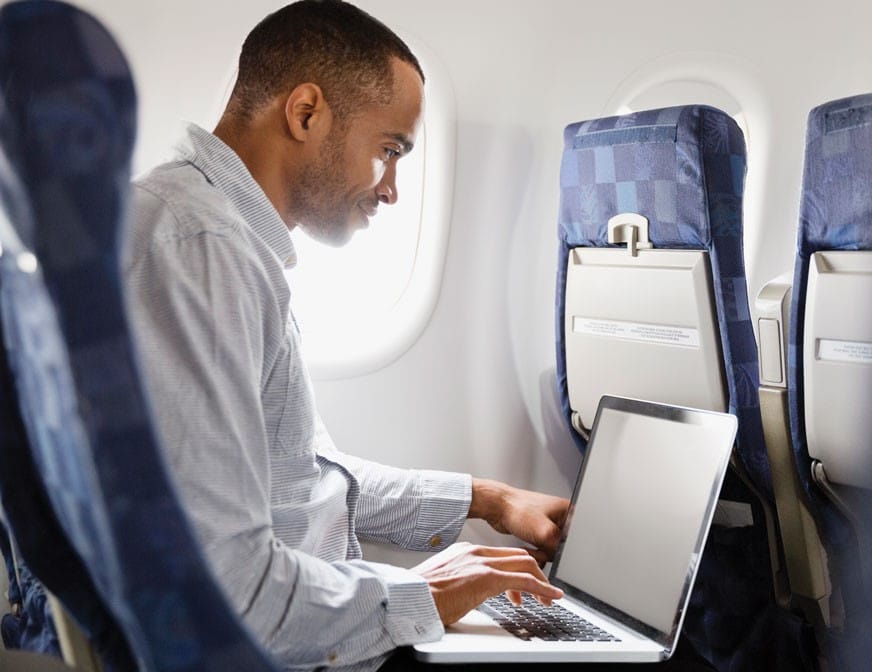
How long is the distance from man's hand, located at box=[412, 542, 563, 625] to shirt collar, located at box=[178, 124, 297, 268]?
49cm

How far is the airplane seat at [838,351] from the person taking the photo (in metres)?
1.45

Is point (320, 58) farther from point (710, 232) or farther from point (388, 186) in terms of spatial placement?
point (710, 232)

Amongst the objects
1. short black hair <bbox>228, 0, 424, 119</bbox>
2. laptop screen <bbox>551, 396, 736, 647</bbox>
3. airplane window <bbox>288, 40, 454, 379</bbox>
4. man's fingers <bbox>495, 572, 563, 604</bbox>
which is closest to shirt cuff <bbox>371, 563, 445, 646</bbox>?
man's fingers <bbox>495, 572, 563, 604</bbox>

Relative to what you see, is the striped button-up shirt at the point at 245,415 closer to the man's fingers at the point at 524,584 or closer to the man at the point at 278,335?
the man at the point at 278,335

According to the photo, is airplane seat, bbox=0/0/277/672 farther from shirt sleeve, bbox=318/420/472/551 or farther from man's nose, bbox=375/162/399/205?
shirt sleeve, bbox=318/420/472/551

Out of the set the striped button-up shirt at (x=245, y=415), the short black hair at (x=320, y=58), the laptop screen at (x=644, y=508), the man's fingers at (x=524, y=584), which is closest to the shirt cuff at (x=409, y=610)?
the striped button-up shirt at (x=245, y=415)

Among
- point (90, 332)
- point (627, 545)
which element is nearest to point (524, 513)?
point (627, 545)

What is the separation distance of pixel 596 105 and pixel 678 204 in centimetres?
60

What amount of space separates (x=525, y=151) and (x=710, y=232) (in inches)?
26.6

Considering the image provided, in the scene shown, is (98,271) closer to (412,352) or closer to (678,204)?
(678,204)

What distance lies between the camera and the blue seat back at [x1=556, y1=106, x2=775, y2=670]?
171 cm

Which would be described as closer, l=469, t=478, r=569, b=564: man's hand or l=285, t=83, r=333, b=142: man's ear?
l=285, t=83, r=333, b=142: man's ear

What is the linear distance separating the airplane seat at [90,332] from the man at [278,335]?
171mm

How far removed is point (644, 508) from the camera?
1623 millimetres
